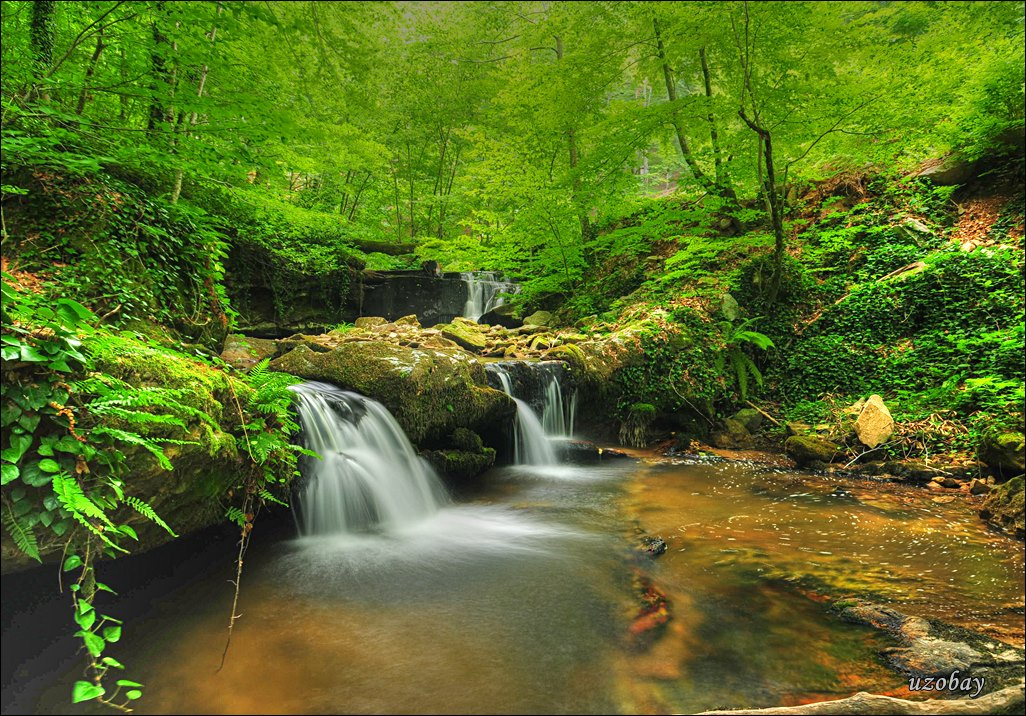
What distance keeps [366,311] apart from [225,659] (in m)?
11.8

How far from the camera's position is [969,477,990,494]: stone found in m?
4.89

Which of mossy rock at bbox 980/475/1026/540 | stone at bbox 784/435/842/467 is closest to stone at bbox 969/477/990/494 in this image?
mossy rock at bbox 980/475/1026/540

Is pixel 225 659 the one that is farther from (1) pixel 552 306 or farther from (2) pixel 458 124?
(2) pixel 458 124

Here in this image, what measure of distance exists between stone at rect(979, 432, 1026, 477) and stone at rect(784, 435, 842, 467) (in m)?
1.50

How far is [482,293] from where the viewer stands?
1412 cm

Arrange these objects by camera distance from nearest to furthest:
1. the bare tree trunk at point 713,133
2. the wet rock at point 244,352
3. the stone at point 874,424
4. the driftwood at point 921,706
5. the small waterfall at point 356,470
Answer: the driftwood at point 921,706 → the small waterfall at point 356,470 → the stone at point 874,424 → the wet rock at point 244,352 → the bare tree trunk at point 713,133

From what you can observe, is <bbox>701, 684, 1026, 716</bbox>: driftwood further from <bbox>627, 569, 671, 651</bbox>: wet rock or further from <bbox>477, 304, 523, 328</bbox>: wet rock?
<bbox>477, 304, 523, 328</bbox>: wet rock

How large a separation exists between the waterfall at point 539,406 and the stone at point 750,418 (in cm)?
296

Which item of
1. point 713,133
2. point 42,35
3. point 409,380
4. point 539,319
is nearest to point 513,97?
point 713,133

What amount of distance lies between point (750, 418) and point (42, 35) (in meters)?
10.2

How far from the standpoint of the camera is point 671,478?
20.0 ft

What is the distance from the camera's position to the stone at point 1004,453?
470cm

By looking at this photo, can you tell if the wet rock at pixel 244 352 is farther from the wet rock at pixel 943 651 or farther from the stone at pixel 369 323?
the wet rock at pixel 943 651

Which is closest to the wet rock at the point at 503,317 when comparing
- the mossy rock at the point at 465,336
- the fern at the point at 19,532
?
the mossy rock at the point at 465,336
